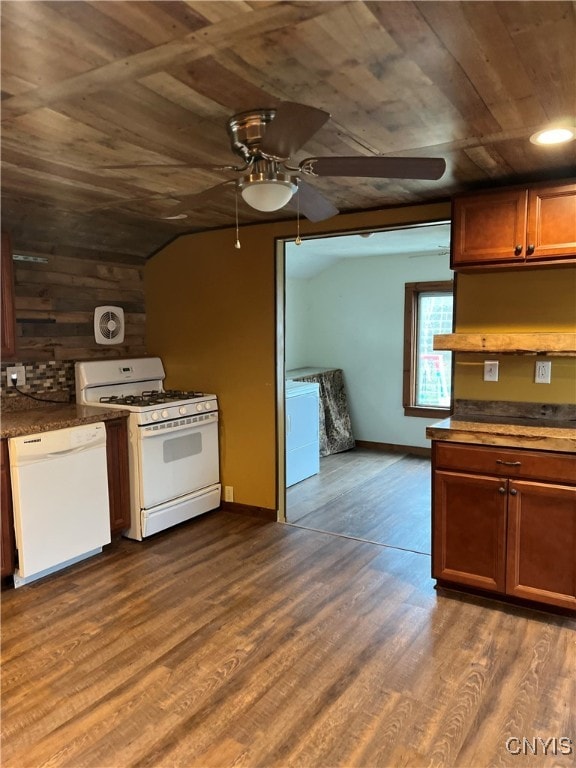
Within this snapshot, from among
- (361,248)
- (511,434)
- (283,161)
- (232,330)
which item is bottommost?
(511,434)

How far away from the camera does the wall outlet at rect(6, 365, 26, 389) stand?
3.49m

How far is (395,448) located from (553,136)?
14.6 ft

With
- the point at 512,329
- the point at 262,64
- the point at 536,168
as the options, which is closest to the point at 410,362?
the point at 512,329

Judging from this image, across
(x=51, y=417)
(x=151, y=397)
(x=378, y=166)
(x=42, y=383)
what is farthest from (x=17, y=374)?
(x=378, y=166)

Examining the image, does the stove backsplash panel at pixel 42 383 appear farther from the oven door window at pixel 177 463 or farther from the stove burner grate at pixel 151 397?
the oven door window at pixel 177 463

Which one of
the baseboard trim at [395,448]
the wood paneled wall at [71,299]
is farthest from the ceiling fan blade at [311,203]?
the baseboard trim at [395,448]

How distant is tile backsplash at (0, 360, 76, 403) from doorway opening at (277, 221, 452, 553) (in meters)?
1.88

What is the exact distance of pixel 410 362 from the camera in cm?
606

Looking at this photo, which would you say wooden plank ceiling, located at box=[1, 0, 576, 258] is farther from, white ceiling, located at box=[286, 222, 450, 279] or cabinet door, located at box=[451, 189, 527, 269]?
white ceiling, located at box=[286, 222, 450, 279]

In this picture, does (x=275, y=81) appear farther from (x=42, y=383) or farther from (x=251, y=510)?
(x=251, y=510)

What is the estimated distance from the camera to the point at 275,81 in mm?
1675

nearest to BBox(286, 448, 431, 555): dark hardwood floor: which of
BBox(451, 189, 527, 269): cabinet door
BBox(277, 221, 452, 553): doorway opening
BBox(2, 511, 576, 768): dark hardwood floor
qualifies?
BBox(277, 221, 452, 553): doorway opening

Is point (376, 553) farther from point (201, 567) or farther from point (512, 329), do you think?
point (512, 329)

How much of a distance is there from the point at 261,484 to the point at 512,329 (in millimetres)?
2137
